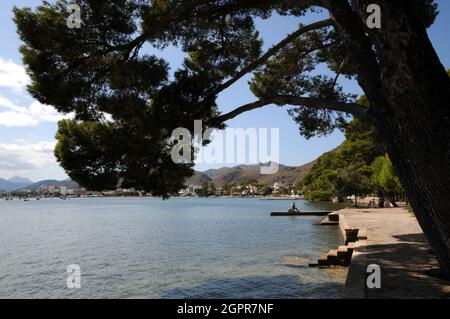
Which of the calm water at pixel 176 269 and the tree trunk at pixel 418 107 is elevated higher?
the tree trunk at pixel 418 107

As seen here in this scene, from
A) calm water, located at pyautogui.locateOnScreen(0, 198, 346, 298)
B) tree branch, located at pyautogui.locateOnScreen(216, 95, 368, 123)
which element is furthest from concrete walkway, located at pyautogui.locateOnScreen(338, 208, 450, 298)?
tree branch, located at pyautogui.locateOnScreen(216, 95, 368, 123)

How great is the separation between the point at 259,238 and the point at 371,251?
47.3ft

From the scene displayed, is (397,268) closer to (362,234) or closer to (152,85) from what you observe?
(152,85)

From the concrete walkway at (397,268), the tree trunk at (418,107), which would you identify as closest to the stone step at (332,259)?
the concrete walkway at (397,268)

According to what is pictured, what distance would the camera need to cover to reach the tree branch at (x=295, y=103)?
23.7 feet

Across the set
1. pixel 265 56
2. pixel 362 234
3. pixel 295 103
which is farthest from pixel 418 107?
pixel 362 234

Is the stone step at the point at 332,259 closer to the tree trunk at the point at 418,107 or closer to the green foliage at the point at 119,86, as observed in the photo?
the green foliage at the point at 119,86

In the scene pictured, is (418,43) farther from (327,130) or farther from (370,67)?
(327,130)

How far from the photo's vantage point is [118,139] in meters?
8.13

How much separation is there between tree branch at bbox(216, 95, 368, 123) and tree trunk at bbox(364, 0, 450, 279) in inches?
59.6

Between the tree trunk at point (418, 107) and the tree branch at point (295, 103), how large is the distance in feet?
4.97

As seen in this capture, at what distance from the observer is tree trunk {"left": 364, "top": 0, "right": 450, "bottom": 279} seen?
521 centimetres

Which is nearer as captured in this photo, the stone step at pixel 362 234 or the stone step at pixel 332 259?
the stone step at pixel 332 259

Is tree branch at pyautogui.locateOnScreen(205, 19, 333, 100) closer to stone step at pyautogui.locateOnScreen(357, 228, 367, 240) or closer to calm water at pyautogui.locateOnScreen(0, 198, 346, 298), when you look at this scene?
calm water at pyautogui.locateOnScreen(0, 198, 346, 298)
